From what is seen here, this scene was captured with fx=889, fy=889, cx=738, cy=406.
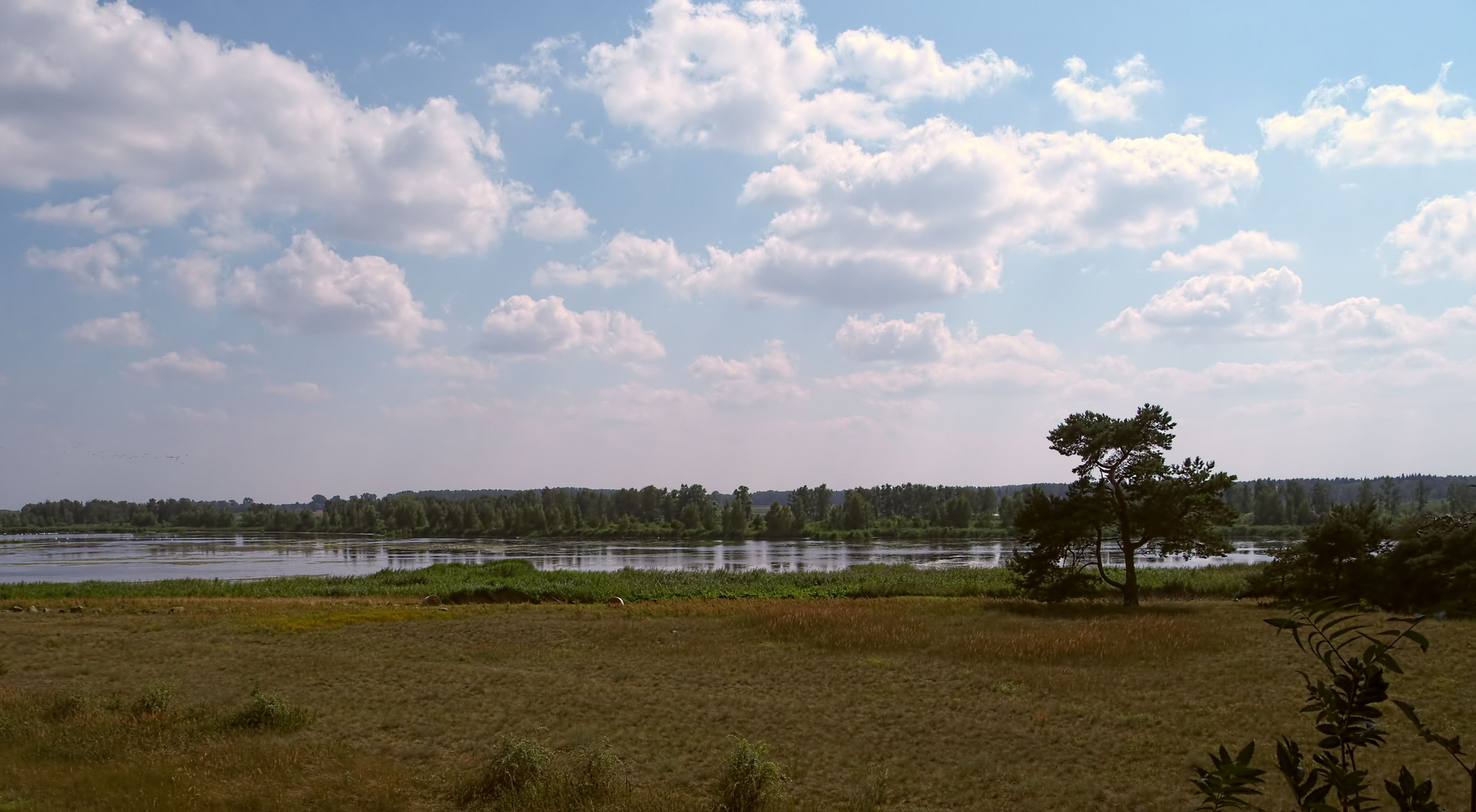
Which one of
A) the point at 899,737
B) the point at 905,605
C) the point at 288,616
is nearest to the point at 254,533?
the point at 288,616

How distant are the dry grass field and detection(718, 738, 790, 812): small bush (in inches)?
13.4

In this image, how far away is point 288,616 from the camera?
107ft

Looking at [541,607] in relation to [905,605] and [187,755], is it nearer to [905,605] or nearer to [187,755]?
[905,605]

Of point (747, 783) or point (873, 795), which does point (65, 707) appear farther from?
point (873, 795)

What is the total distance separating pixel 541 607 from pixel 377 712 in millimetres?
19596

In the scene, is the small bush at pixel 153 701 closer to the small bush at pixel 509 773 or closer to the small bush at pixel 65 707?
the small bush at pixel 65 707

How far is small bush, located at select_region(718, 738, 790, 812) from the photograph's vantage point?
1093 cm

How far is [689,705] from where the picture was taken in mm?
16891

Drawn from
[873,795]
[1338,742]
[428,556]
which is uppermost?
[1338,742]

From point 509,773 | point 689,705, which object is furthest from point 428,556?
point 509,773

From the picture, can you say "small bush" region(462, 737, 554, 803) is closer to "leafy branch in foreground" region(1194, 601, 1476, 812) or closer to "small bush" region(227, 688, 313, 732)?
"small bush" region(227, 688, 313, 732)

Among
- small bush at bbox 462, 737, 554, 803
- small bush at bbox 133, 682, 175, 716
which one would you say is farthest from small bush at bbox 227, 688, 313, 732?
small bush at bbox 462, 737, 554, 803

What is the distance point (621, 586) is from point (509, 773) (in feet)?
116

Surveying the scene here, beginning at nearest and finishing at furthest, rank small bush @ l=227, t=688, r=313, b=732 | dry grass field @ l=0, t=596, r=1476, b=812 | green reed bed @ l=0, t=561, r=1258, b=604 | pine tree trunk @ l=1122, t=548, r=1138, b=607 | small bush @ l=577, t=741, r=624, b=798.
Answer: small bush @ l=577, t=741, r=624, b=798 → dry grass field @ l=0, t=596, r=1476, b=812 → small bush @ l=227, t=688, r=313, b=732 → pine tree trunk @ l=1122, t=548, r=1138, b=607 → green reed bed @ l=0, t=561, r=1258, b=604
